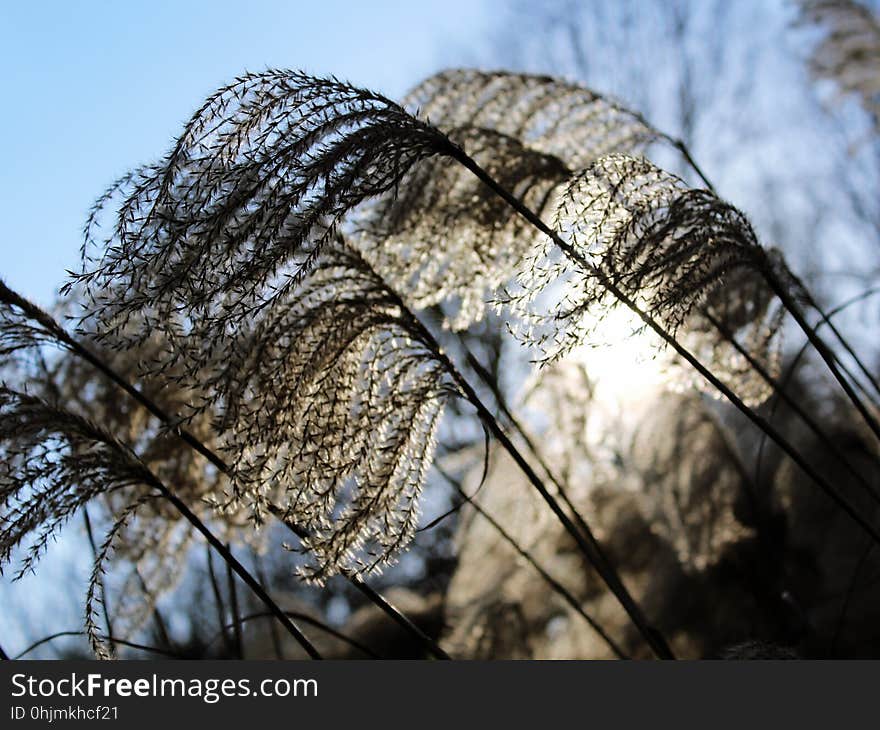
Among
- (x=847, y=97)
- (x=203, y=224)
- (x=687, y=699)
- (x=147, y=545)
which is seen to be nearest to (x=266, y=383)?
(x=203, y=224)

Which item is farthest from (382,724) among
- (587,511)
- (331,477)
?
(587,511)

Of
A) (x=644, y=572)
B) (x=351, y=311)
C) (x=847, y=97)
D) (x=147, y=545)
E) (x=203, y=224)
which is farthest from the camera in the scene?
(x=644, y=572)

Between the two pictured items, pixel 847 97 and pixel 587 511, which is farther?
pixel 587 511

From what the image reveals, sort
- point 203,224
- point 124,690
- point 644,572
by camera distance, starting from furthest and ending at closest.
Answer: point 644,572 < point 124,690 < point 203,224

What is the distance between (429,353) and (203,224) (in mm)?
533

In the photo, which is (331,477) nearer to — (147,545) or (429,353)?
(429,353)

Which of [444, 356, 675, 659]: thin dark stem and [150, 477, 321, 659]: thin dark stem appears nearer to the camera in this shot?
[150, 477, 321, 659]: thin dark stem

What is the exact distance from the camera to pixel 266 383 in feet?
5.12

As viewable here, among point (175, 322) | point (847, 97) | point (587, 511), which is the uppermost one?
point (847, 97)

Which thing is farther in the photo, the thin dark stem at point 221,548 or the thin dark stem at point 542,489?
the thin dark stem at point 542,489

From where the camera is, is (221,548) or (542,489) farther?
(542,489)

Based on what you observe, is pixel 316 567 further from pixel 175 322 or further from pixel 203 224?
pixel 203 224

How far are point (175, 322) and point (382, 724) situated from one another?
2.54 feet

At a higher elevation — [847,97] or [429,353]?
[847,97]
